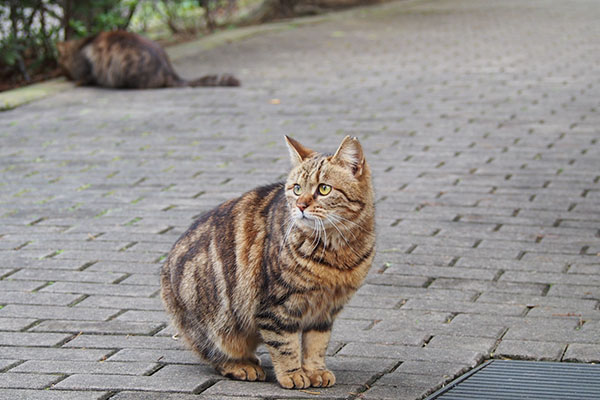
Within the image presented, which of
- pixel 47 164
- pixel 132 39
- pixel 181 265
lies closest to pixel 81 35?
pixel 132 39

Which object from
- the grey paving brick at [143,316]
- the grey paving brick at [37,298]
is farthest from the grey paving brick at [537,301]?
the grey paving brick at [37,298]

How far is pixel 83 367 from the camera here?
423 centimetres

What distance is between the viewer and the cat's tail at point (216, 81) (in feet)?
38.9

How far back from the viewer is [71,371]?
13.7 ft

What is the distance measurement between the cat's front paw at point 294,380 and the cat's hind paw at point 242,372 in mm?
189

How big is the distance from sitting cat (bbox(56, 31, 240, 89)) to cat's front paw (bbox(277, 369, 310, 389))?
8187mm

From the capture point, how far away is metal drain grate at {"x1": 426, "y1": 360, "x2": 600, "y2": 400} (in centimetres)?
395

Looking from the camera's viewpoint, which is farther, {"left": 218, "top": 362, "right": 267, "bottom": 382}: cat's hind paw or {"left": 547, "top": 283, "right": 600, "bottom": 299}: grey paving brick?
{"left": 547, "top": 283, "right": 600, "bottom": 299}: grey paving brick

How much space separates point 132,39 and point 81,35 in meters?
1.52

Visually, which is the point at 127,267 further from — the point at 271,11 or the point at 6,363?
the point at 271,11

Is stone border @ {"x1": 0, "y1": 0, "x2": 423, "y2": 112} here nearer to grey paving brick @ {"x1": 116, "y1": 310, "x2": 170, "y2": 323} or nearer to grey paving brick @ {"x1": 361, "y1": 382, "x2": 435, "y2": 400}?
grey paving brick @ {"x1": 116, "y1": 310, "x2": 170, "y2": 323}

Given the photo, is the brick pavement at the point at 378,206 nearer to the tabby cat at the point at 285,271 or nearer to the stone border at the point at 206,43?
the tabby cat at the point at 285,271

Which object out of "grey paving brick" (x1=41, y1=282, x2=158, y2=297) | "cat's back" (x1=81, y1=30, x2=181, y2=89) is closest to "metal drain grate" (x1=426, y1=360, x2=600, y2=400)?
"grey paving brick" (x1=41, y1=282, x2=158, y2=297)

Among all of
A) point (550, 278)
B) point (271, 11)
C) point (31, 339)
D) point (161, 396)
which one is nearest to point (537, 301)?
point (550, 278)
